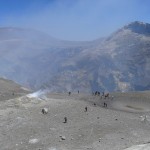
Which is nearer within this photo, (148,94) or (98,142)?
(98,142)

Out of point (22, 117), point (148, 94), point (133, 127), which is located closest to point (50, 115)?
point (22, 117)

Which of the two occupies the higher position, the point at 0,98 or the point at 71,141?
the point at 0,98

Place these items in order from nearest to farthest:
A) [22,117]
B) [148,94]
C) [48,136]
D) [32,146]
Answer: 1. [32,146]
2. [48,136]
3. [22,117]
4. [148,94]

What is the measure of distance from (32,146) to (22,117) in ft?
31.9

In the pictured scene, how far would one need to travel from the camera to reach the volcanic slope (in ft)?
146

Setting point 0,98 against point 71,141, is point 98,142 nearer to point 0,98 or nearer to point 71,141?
point 71,141

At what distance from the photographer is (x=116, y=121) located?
176 feet

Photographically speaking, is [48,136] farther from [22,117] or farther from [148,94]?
[148,94]

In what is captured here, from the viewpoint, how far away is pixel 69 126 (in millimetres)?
50281

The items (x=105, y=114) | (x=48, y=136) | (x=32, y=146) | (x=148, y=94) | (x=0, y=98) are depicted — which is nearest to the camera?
(x=32, y=146)

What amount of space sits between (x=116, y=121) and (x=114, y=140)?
27.0ft

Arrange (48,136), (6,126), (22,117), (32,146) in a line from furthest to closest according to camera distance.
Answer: (22,117) < (6,126) < (48,136) < (32,146)

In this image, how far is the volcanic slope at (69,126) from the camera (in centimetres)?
4450

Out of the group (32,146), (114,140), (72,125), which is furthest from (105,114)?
(32,146)
